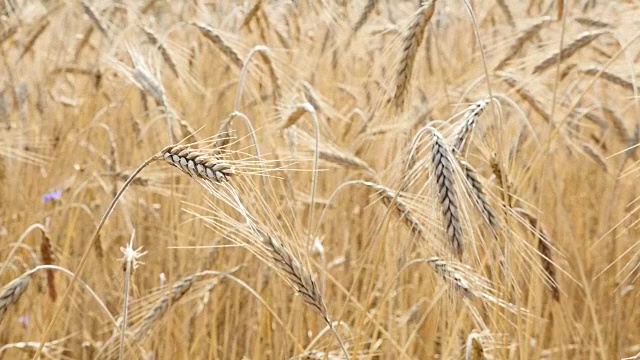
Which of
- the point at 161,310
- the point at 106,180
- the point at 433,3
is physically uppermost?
the point at 433,3

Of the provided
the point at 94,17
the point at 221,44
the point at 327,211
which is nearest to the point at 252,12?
the point at 221,44

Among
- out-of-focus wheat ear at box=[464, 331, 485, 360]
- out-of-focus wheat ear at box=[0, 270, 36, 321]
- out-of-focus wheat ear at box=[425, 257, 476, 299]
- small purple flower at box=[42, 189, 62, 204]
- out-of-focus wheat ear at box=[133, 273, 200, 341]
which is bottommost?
out-of-focus wheat ear at box=[464, 331, 485, 360]

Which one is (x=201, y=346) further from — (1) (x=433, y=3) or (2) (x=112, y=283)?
(1) (x=433, y=3)

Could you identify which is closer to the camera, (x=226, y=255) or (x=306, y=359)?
(x=306, y=359)

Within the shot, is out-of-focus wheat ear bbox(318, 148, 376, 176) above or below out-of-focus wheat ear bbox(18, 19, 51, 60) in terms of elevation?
below

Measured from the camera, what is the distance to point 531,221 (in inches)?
68.6

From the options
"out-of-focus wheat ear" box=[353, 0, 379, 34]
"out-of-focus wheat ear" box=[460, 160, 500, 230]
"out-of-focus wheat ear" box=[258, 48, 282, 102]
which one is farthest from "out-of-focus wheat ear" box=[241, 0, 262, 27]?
"out-of-focus wheat ear" box=[460, 160, 500, 230]

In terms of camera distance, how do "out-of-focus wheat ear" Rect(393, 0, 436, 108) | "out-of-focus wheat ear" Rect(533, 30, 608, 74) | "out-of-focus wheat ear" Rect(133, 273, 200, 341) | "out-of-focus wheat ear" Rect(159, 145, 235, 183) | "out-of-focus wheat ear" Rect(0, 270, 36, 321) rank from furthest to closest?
1. "out-of-focus wheat ear" Rect(533, 30, 608, 74)
2. "out-of-focus wheat ear" Rect(393, 0, 436, 108)
3. "out-of-focus wheat ear" Rect(133, 273, 200, 341)
4. "out-of-focus wheat ear" Rect(0, 270, 36, 321)
5. "out-of-focus wheat ear" Rect(159, 145, 235, 183)

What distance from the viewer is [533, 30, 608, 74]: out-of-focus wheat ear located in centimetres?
206

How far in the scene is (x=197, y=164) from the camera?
3.68ft

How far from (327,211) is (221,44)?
53 cm

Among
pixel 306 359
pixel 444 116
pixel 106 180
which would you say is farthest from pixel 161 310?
pixel 444 116

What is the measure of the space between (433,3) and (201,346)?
2.99 feet

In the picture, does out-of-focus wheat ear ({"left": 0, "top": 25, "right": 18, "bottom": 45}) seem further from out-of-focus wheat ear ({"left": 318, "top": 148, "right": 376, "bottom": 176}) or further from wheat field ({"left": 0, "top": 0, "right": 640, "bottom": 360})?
out-of-focus wheat ear ({"left": 318, "top": 148, "right": 376, "bottom": 176})
